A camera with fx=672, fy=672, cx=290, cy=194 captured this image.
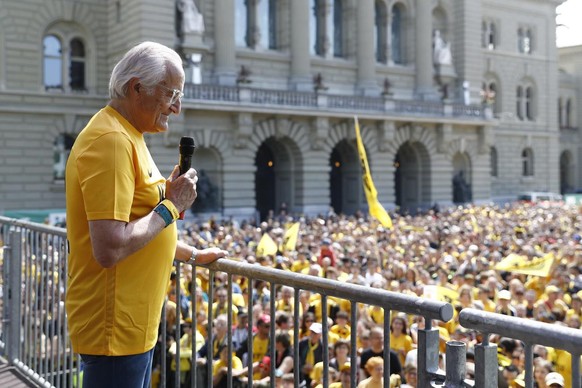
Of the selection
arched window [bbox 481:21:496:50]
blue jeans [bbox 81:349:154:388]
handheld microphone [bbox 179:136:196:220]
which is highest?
arched window [bbox 481:21:496:50]

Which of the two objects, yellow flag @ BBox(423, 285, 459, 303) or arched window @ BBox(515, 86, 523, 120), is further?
arched window @ BBox(515, 86, 523, 120)

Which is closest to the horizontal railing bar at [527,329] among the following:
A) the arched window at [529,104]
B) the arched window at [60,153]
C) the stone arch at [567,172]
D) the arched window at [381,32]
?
the arched window at [60,153]

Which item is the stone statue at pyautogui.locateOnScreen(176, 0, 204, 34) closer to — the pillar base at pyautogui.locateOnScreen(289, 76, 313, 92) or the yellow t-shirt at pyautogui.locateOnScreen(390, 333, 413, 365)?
the pillar base at pyautogui.locateOnScreen(289, 76, 313, 92)

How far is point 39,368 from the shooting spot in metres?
5.17

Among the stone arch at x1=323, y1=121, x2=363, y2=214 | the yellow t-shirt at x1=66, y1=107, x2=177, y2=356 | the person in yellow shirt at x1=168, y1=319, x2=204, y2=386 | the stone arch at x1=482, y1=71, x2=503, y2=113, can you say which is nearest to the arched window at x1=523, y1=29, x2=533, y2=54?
the stone arch at x1=482, y1=71, x2=503, y2=113

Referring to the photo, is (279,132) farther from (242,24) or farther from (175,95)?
(175,95)

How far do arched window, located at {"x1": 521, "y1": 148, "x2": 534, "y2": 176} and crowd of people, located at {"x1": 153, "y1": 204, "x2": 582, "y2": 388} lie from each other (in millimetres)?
25223

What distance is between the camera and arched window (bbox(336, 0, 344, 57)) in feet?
126

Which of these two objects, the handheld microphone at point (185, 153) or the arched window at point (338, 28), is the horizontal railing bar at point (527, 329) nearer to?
the handheld microphone at point (185, 153)

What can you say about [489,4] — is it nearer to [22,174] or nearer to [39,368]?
[22,174]

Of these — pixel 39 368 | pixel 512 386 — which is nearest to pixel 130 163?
pixel 39 368

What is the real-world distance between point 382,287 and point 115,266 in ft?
28.6

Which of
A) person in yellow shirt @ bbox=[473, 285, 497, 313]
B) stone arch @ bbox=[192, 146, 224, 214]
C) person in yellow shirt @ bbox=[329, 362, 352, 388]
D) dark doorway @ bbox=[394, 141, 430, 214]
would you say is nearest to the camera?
person in yellow shirt @ bbox=[329, 362, 352, 388]

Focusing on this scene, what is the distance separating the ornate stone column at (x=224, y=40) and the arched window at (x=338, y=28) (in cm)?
798
